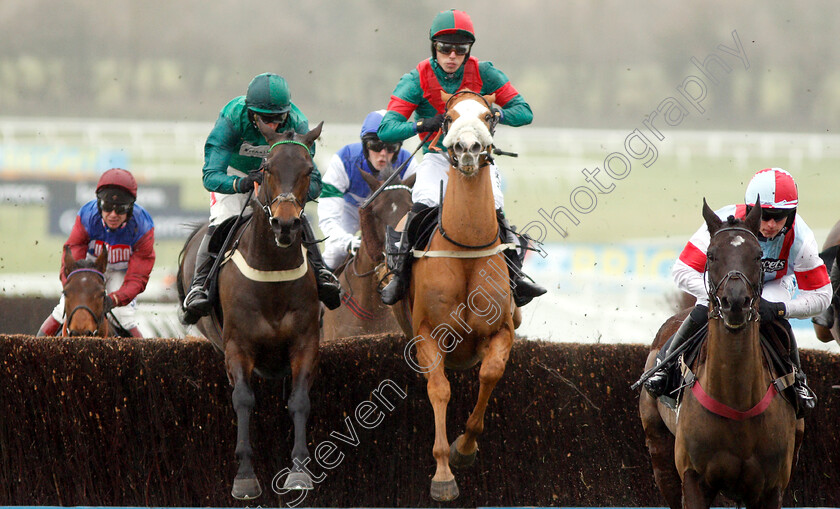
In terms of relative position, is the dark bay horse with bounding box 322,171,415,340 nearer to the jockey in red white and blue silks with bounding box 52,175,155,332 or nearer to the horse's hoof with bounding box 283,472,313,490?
the jockey in red white and blue silks with bounding box 52,175,155,332

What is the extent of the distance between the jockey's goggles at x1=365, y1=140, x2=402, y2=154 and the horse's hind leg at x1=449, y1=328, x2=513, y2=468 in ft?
11.4

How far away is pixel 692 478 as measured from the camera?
5387 mm

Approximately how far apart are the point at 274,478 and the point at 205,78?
925cm

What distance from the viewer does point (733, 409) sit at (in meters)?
5.20

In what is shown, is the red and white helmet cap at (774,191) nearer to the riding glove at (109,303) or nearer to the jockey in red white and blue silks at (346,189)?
the jockey in red white and blue silks at (346,189)

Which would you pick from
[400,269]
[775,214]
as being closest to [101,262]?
[400,269]

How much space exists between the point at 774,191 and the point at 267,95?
Answer: 304cm

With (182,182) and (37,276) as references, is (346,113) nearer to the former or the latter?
(182,182)

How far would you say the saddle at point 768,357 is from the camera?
5473mm

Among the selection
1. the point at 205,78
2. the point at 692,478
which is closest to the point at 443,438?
the point at 692,478

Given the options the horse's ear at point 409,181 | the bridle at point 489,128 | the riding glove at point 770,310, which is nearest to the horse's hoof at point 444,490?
the bridle at point 489,128

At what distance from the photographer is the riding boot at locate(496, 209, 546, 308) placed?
6.64m

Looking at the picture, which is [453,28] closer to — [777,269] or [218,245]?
[218,245]

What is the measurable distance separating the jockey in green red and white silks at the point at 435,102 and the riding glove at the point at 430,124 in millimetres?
130
